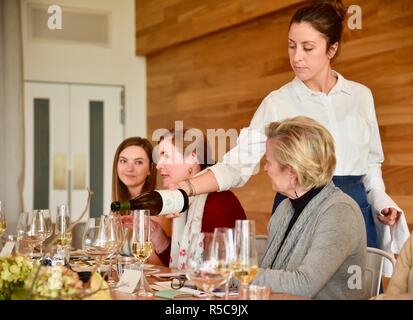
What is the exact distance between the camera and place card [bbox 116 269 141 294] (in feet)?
6.71

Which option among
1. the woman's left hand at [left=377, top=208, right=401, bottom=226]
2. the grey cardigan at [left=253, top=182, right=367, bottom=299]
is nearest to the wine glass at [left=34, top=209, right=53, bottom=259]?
the grey cardigan at [left=253, top=182, right=367, bottom=299]

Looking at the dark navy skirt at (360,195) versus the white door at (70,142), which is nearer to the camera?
the dark navy skirt at (360,195)

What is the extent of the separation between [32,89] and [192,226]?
3.08 metres

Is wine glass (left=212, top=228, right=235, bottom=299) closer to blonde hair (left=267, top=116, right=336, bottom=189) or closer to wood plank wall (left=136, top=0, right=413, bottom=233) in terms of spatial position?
blonde hair (left=267, top=116, right=336, bottom=189)

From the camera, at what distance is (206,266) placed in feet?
5.37

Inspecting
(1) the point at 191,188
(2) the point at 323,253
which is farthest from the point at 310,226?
(1) the point at 191,188

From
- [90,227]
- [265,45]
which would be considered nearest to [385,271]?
[90,227]

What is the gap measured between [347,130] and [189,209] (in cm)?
88

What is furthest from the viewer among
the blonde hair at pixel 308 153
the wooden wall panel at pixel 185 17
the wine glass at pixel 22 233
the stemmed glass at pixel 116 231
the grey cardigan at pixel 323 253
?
the wooden wall panel at pixel 185 17

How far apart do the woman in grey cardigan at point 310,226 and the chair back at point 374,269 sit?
0.09m

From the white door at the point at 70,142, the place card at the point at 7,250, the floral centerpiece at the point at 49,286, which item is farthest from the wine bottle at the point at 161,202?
the white door at the point at 70,142

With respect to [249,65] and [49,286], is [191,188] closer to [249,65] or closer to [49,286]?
[49,286]

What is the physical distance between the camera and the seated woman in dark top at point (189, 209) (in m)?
3.01

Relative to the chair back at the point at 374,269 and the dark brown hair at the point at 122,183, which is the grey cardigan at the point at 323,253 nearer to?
the chair back at the point at 374,269
